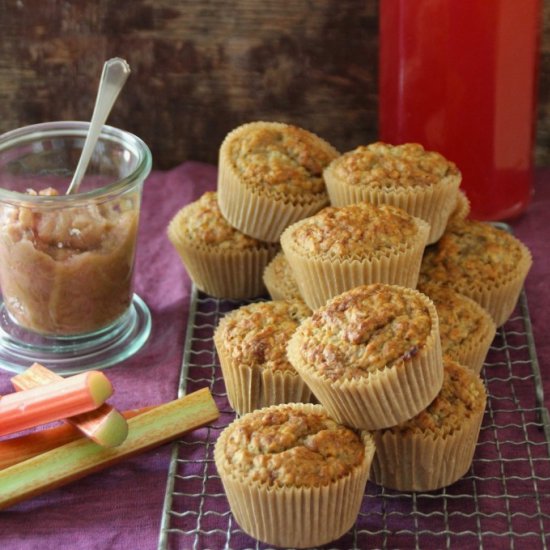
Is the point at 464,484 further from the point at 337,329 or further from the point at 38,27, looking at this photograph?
the point at 38,27

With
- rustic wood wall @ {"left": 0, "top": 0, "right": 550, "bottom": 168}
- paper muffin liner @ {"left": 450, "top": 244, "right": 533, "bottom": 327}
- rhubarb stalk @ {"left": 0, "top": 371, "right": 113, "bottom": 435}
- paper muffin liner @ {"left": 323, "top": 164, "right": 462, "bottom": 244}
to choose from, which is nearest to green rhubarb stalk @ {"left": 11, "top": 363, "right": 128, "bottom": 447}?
rhubarb stalk @ {"left": 0, "top": 371, "right": 113, "bottom": 435}

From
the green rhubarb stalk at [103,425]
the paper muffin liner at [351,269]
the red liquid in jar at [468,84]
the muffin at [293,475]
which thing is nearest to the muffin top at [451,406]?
the muffin at [293,475]

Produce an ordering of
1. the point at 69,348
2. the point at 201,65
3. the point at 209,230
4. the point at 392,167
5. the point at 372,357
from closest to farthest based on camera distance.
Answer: the point at 372,357 < the point at 392,167 < the point at 69,348 < the point at 209,230 < the point at 201,65

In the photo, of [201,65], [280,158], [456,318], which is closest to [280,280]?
[280,158]

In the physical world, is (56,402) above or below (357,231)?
below

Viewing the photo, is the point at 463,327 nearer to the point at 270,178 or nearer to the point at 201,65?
the point at 270,178

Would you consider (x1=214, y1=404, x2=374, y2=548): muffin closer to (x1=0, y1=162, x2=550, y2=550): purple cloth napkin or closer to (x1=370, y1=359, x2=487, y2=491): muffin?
(x1=370, y1=359, x2=487, y2=491): muffin

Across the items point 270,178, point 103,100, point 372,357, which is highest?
point 103,100
